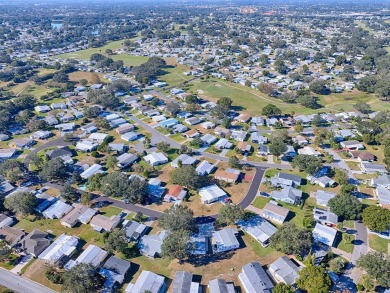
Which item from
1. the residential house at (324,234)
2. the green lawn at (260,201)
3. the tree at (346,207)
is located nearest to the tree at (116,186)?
the green lawn at (260,201)

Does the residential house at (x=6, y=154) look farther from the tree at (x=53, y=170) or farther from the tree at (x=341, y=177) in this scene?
the tree at (x=341, y=177)

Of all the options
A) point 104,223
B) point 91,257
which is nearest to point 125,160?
point 104,223

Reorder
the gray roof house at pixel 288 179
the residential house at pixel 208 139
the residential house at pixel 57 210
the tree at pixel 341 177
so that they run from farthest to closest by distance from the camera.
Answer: the residential house at pixel 208 139 → the gray roof house at pixel 288 179 → the tree at pixel 341 177 → the residential house at pixel 57 210

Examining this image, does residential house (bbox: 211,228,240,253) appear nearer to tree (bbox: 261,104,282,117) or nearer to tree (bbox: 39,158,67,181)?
tree (bbox: 39,158,67,181)

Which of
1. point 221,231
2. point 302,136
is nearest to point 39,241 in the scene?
point 221,231

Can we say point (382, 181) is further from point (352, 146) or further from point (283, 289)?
point (283, 289)

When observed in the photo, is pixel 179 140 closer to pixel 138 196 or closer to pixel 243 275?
pixel 138 196
